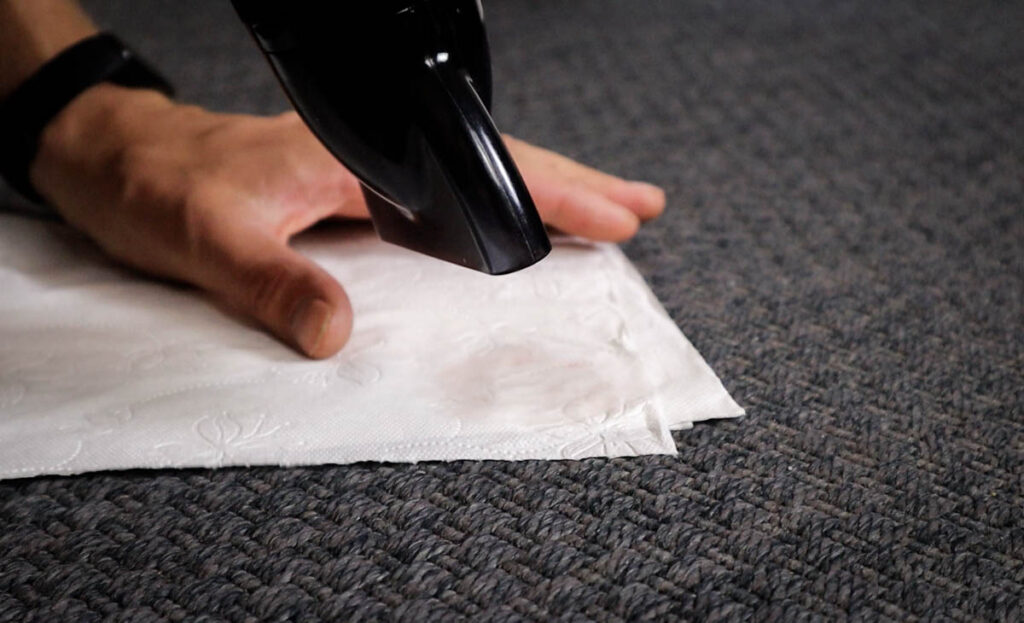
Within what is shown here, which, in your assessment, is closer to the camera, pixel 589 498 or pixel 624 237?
pixel 589 498

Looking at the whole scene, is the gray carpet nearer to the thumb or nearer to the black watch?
the thumb

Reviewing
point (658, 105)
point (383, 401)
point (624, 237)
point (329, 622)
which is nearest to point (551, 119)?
point (658, 105)

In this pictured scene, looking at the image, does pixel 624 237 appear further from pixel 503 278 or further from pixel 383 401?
pixel 383 401

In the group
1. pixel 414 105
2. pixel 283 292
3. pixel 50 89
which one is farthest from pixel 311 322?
pixel 50 89

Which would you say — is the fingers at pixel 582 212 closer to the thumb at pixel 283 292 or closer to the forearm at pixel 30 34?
the thumb at pixel 283 292

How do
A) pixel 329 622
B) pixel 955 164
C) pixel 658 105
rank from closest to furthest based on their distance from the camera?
1. pixel 329 622
2. pixel 955 164
3. pixel 658 105

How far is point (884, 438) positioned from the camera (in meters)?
0.41

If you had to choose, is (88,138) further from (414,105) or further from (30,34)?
(414,105)

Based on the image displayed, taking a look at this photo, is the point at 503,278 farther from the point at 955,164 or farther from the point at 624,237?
the point at 955,164

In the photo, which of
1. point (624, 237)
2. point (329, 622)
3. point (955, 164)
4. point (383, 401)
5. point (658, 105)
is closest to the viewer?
point (329, 622)

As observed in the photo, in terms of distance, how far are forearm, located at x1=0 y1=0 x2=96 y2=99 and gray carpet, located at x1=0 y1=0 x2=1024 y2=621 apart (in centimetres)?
31

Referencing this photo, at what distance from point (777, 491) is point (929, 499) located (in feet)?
0.19

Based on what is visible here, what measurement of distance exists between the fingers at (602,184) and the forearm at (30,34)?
11.2 inches

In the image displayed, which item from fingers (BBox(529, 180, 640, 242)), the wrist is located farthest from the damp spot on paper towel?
the wrist
